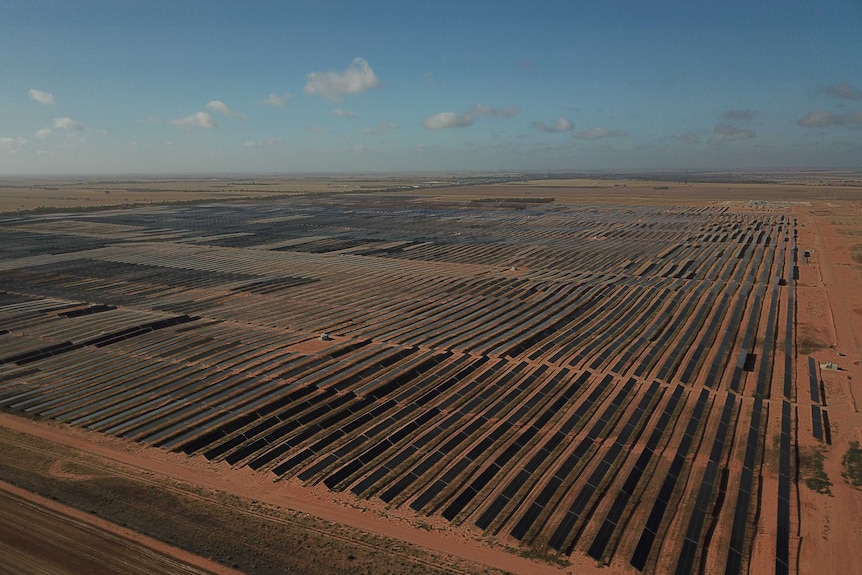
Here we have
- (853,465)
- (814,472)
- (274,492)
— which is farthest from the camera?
(853,465)

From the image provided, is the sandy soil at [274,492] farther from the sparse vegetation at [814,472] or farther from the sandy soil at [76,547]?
the sparse vegetation at [814,472]

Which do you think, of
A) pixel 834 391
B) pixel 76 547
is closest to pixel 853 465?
pixel 834 391

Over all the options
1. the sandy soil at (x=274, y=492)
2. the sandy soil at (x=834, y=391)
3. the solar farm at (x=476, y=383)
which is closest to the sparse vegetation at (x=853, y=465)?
the sandy soil at (x=834, y=391)

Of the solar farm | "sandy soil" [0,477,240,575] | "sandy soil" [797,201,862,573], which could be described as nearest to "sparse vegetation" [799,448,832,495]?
"sandy soil" [797,201,862,573]

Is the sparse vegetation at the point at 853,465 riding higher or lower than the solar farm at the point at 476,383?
lower

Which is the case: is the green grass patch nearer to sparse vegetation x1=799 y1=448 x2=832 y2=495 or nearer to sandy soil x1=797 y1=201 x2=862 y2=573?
sandy soil x1=797 y1=201 x2=862 y2=573

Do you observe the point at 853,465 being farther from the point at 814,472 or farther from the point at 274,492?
the point at 274,492
